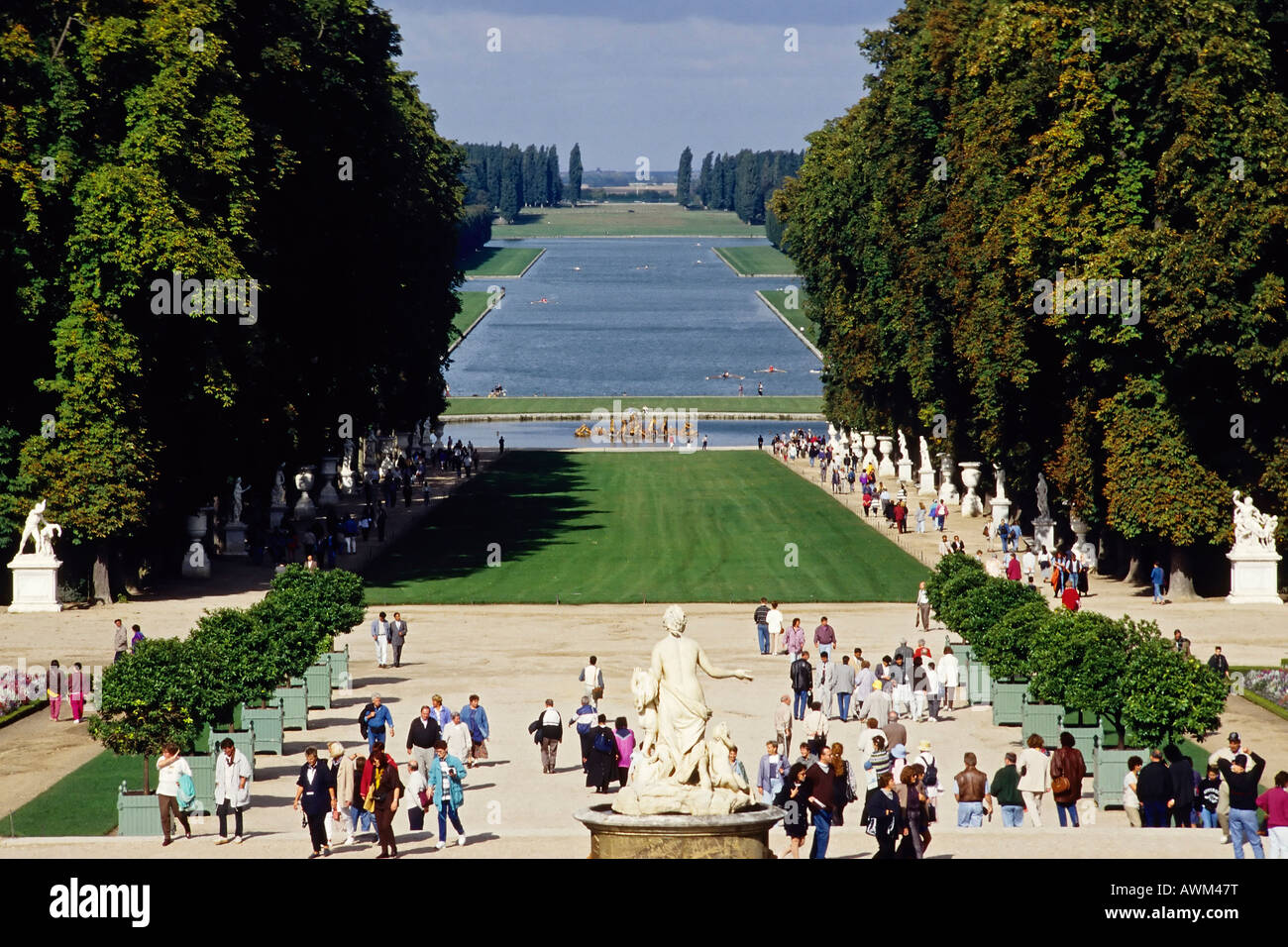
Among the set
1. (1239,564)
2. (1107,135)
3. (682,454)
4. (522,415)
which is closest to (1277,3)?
(1107,135)

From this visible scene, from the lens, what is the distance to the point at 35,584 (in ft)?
174

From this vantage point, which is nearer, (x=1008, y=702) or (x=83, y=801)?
(x=83, y=801)

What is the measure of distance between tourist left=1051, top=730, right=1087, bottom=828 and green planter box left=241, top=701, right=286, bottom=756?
45.0 feet

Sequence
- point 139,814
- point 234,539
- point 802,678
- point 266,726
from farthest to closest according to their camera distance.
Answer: point 234,539, point 802,678, point 266,726, point 139,814

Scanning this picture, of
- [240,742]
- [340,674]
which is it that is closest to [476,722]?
[240,742]

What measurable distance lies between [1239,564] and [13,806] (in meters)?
34.0

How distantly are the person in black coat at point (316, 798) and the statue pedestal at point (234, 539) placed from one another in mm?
40663

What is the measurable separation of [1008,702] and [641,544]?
31.3m

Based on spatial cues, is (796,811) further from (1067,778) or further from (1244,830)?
(1244,830)

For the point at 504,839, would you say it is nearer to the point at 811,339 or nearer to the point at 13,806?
the point at 13,806

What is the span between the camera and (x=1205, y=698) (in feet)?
98.8

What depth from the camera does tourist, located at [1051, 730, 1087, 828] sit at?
89.7 feet

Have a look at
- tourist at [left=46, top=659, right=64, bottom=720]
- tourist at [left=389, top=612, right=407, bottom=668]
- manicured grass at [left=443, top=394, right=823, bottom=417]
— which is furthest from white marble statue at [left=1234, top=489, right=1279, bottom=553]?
manicured grass at [left=443, top=394, right=823, bottom=417]

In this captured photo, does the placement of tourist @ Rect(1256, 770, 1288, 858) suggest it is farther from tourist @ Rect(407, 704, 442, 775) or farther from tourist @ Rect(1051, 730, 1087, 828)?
tourist @ Rect(407, 704, 442, 775)
